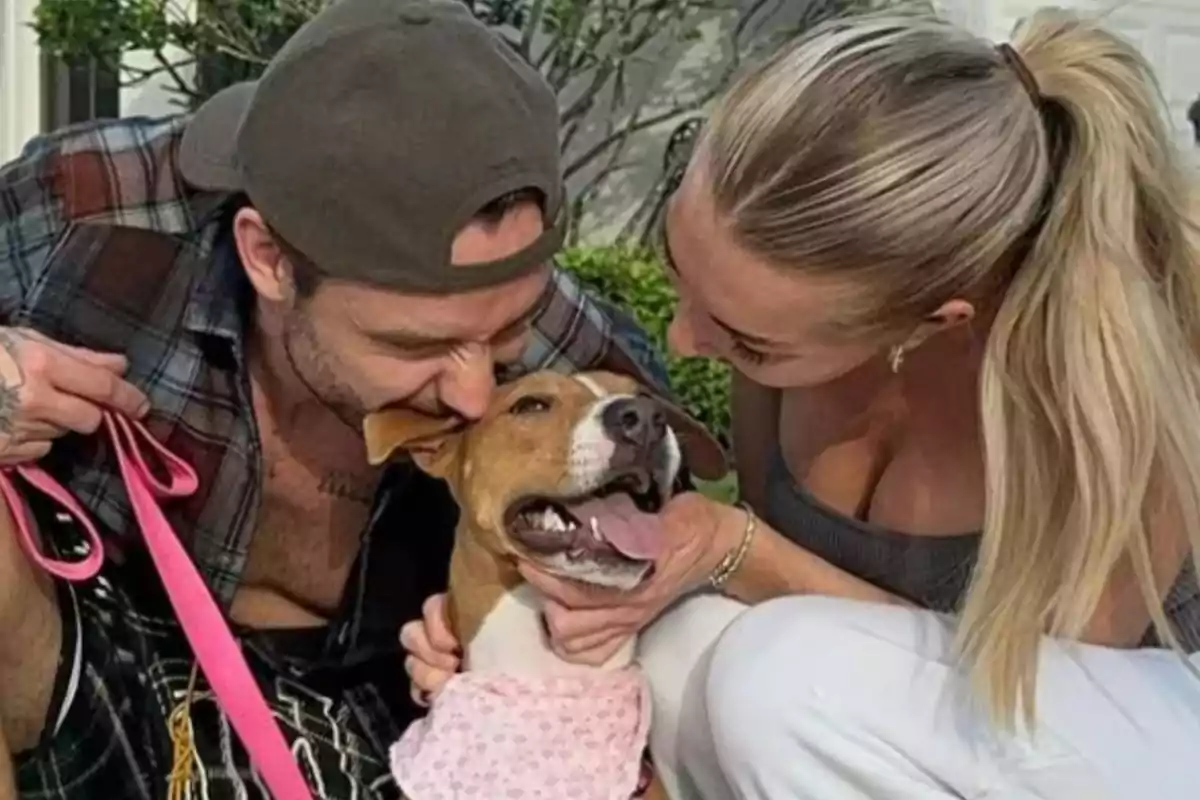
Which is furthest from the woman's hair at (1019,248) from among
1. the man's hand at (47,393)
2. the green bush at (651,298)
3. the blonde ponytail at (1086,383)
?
the green bush at (651,298)

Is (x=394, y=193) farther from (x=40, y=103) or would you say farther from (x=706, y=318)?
(x=40, y=103)

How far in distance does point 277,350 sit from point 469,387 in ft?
0.84

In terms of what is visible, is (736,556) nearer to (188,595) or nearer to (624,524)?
(624,524)

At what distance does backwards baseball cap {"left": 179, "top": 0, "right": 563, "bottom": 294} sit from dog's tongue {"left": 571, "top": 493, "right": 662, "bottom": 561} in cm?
21

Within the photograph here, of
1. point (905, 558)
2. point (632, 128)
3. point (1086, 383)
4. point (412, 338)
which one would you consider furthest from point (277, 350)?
point (632, 128)

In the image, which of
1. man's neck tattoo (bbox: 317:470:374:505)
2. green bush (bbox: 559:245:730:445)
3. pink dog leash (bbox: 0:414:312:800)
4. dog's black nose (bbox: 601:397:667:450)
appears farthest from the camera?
green bush (bbox: 559:245:730:445)

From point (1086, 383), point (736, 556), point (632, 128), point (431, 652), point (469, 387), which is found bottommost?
point (632, 128)

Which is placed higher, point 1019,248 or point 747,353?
point 1019,248

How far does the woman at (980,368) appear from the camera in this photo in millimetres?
1438

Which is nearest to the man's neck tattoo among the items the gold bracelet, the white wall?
the gold bracelet

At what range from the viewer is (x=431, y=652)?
5.14ft

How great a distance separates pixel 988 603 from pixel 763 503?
1.32ft

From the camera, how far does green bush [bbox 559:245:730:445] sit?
10.7 feet

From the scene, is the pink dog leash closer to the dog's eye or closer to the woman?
the woman
